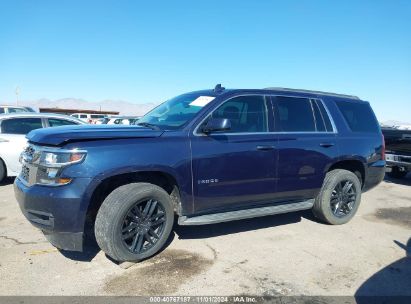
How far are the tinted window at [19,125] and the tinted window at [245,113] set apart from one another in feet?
17.6

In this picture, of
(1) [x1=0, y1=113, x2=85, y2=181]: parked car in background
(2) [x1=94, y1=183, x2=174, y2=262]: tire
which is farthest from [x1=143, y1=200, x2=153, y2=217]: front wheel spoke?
(1) [x1=0, y1=113, x2=85, y2=181]: parked car in background

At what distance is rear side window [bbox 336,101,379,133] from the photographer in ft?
19.4

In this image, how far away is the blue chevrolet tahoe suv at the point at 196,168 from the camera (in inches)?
144

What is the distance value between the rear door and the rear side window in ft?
1.54

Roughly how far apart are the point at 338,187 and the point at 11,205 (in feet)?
17.6

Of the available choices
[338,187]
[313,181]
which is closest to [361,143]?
[338,187]

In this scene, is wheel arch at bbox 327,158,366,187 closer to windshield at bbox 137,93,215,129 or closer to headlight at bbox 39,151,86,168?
windshield at bbox 137,93,215,129

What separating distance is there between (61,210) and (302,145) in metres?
3.20

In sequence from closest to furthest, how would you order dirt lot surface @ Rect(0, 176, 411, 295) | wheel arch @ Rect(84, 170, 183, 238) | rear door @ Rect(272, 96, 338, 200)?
1. dirt lot surface @ Rect(0, 176, 411, 295)
2. wheel arch @ Rect(84, 170, 183, 238)
3. rear door @ Rect(272, 96, 338, 200)

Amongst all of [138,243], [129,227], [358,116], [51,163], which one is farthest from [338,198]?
[51,163]

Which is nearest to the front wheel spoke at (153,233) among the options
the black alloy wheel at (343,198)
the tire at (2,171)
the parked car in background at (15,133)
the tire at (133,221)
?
the tire at (133,221)

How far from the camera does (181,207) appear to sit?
4.27 metres

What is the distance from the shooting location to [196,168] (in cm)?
422

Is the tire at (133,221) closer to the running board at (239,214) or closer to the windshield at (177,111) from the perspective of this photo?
the running board at (239,214)
